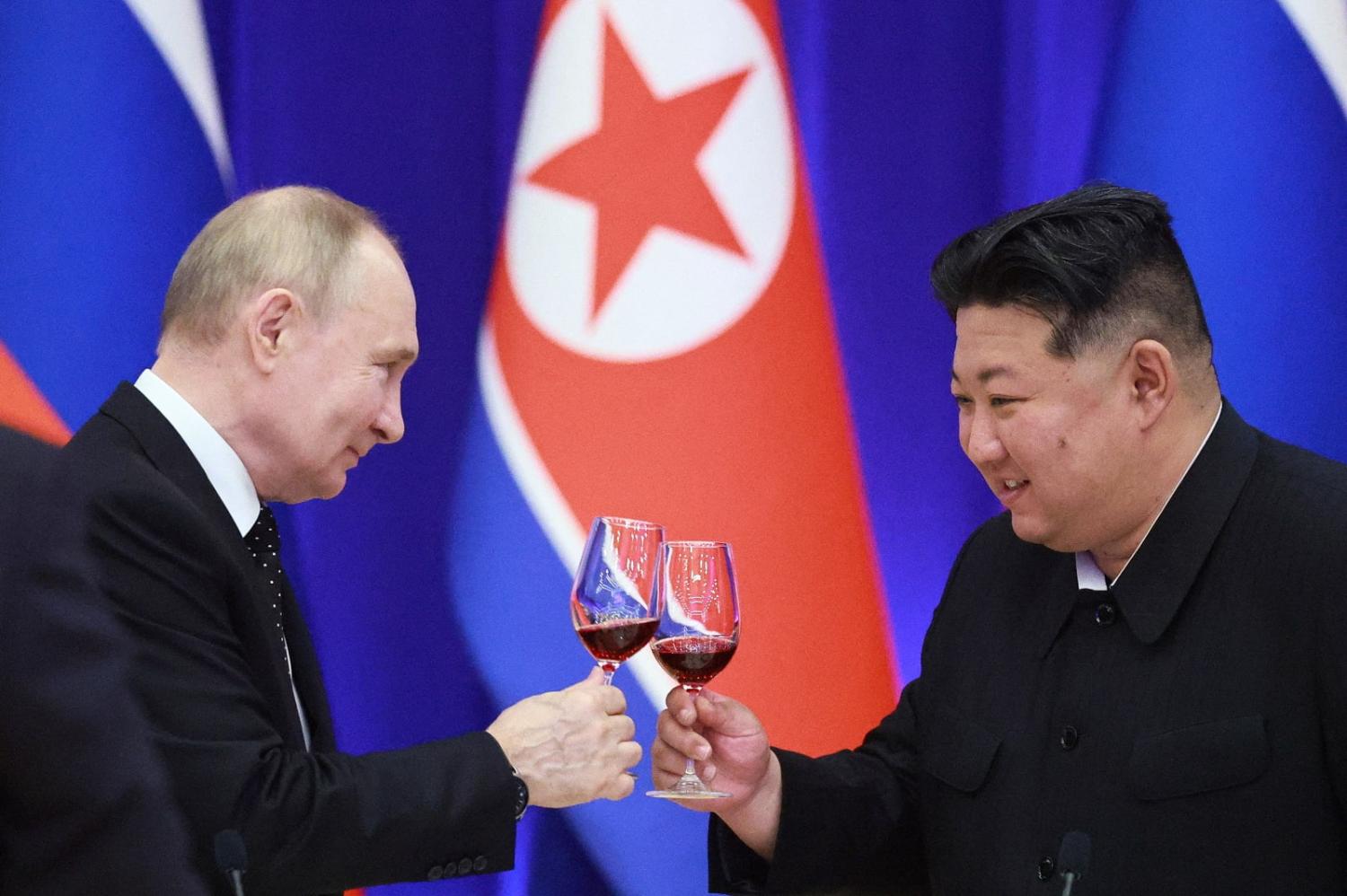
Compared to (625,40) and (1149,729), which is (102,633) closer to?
(1149,729)

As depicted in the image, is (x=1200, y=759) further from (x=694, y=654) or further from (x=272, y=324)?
(x=272, y=324)

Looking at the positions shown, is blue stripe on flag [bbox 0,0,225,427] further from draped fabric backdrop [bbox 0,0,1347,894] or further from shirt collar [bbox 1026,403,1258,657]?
shirt collar [bbox 1026,403,1258,657]

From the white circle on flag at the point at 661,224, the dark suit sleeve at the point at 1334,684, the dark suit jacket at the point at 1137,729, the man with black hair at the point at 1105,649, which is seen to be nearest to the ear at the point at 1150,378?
the man with black hair at the point at 1105,649

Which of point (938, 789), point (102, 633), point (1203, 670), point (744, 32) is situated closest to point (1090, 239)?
point (1203, 670)

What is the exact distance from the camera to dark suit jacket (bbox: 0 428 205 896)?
2.91 ft

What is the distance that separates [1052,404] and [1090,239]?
9.1 inches

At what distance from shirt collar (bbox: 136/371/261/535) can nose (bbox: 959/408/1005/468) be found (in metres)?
1.02

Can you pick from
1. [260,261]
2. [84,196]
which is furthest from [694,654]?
[84,196]

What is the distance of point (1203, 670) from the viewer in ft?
6.97

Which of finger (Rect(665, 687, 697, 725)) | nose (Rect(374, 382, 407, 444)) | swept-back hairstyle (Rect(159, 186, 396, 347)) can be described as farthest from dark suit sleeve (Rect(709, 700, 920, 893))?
→ swept-back hairstyle (Rect(159, 186, 396, 347))

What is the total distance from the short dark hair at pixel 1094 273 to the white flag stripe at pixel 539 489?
3.35ft

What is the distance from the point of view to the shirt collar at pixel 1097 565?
2.26 metres

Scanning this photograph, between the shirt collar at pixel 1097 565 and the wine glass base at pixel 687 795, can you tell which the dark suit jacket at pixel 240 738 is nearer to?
the wine glass base at pixel 687 795

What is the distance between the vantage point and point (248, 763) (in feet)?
6.24
